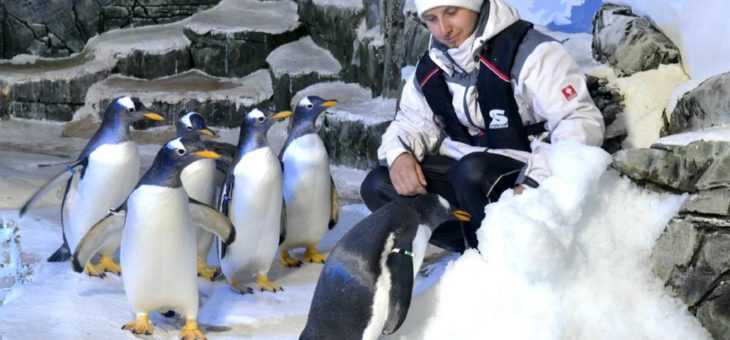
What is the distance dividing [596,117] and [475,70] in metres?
0.45

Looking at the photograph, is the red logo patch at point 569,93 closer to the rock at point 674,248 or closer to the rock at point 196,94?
the rock at point 674,248

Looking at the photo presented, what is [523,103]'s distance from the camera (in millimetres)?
3242

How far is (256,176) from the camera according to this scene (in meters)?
3.74

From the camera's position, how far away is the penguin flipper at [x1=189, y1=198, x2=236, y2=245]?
344 cm

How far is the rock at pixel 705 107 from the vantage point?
123 inches

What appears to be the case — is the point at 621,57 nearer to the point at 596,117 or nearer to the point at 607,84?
the point at 607,84

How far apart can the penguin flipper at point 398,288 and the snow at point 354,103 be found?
12.2 feet

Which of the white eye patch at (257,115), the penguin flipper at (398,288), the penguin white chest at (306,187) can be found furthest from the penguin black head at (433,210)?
the penguin white chest at (306,187)

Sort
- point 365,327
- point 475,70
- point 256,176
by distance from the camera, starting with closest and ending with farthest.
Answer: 1. point 365,327
2. point 475,70
3. point 256,176

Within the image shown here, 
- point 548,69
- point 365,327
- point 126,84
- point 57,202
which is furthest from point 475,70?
point 126,84

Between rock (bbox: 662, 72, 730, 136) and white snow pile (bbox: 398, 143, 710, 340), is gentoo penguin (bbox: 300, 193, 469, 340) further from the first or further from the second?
rock (bbox: 662, 72, 730, 136)

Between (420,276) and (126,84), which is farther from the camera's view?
(126,84)

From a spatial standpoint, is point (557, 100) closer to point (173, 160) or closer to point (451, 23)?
point (451, 23)

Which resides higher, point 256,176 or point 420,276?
point 256,176
